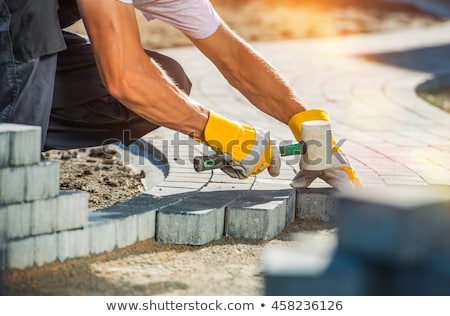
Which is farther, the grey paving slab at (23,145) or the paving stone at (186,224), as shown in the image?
the paving stone at (186,224)

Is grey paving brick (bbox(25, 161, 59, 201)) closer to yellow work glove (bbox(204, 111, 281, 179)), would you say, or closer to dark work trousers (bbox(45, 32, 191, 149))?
yellow work glove (bbox(204, 111, 281, 179))

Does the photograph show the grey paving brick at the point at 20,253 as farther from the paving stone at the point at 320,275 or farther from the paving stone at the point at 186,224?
the paving stone at the point at 320,275

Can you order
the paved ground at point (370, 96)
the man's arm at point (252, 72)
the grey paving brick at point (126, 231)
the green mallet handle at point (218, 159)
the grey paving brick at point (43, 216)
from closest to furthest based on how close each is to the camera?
the grey paving brick at point (43, 216)
the grey paving brick at point (126, 231)
the green mallet handle at point (218, 159)
the man's arm at point (252, 72)
the paved ground at point (370, 96)

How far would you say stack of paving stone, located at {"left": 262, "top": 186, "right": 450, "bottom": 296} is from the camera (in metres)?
2.49

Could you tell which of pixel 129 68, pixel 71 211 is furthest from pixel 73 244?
pixel 129 68

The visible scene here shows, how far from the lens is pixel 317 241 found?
429 cm

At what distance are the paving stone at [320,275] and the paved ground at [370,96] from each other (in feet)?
7.99

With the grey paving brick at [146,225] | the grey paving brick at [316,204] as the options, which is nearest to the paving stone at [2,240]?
the grey paving brick at [146,225]

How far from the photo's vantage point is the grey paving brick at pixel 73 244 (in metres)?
3.65

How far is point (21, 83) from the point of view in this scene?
4371 mm

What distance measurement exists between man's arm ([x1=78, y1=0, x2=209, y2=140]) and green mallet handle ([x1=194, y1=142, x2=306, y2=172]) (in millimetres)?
189

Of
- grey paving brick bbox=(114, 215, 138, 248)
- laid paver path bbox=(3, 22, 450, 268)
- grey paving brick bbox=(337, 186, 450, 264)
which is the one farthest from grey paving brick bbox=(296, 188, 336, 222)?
grey paving brick bbox=(337, 186, 450, 264)

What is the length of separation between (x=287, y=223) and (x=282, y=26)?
8.74 m

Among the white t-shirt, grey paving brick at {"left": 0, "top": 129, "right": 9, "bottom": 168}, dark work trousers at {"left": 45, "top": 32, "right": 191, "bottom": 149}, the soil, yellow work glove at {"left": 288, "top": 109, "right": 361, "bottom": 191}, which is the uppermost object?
the white t-shirt
